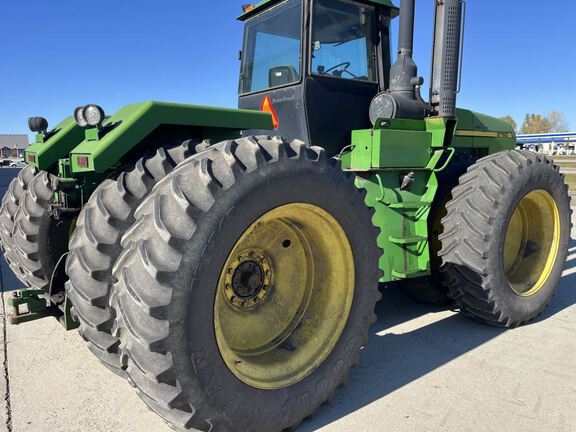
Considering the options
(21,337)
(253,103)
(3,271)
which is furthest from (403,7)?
(3,271)

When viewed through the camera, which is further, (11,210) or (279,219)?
(11,210)

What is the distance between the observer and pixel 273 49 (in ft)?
13.3

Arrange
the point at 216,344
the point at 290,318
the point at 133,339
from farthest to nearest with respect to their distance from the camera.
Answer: the point at 290,318
the point at 216,344
the point at 133,339

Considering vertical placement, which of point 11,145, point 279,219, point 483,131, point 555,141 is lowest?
point 279,219

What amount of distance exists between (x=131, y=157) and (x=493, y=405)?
2.57 m

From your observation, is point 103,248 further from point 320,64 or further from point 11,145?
point 11,145

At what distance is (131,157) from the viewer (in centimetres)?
267

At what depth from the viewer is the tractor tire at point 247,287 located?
1.88 meters

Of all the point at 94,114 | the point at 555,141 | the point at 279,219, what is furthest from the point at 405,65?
the point at 555,141

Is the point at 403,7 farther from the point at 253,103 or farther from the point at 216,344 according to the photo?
the point at 216,344

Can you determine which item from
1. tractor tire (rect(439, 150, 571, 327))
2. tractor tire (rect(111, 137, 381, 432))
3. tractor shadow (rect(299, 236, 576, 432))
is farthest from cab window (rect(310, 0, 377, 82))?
tractor shadow (rect(299, 236, 576, 432))

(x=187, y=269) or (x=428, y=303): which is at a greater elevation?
(x=187, y=269)

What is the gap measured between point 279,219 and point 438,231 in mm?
2060

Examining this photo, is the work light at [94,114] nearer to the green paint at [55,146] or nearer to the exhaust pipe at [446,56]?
the green paint at [55,146]
